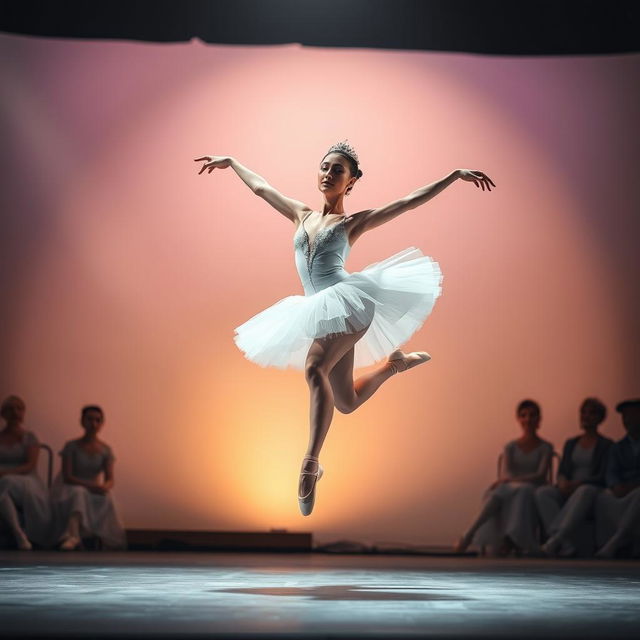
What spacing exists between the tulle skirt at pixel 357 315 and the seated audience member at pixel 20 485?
6.88 feet

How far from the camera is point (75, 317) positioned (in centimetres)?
599

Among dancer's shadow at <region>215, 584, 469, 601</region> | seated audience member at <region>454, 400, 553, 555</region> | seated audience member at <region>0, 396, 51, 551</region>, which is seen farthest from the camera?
seated audience member at <region>454, 400, 553, 555</region>

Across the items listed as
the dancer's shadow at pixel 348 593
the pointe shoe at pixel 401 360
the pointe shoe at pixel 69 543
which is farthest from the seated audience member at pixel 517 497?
the dancer's shadow at pixel 348 593

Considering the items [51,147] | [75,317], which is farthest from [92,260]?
[51,147]

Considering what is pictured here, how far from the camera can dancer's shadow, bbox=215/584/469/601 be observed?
270 cm

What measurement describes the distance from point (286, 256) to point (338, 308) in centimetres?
248

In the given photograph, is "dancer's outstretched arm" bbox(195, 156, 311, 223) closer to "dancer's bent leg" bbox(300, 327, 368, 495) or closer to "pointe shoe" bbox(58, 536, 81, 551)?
"dancer's bent leg" bbox(300, 327, 368, 495)

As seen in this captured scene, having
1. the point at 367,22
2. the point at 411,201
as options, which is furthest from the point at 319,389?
the point at 367,22

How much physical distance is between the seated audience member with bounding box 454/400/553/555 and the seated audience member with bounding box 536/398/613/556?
2.9 inches

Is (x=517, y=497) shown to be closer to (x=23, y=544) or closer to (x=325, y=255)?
(x=325, y=255)

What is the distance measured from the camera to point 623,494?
5258 millimetres

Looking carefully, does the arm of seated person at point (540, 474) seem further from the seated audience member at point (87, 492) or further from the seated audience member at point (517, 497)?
the seated audience member at point (87, 492)

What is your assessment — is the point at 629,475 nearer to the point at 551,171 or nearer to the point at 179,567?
the point at 551,171

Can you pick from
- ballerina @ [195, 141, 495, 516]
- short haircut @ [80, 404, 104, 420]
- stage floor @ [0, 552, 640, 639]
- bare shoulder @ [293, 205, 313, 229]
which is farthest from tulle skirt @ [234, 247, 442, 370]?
short haircut @ [80, 404, 104, 420]
